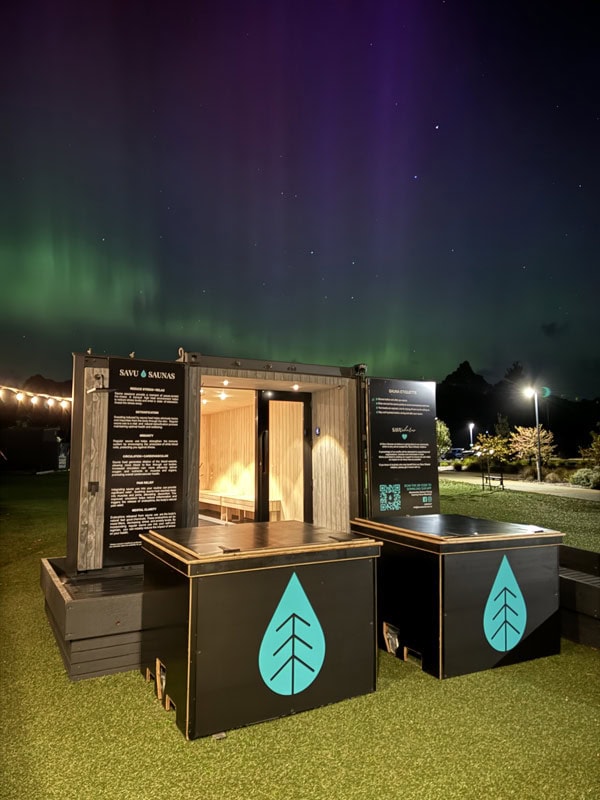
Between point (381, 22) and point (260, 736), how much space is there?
11.4 meters

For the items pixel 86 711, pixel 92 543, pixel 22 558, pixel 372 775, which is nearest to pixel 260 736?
pixel 372 775

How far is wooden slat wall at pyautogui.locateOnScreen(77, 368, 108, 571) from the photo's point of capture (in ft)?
17.5

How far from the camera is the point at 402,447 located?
742 centimetres

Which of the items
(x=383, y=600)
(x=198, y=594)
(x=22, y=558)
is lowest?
(x=22, y=558)

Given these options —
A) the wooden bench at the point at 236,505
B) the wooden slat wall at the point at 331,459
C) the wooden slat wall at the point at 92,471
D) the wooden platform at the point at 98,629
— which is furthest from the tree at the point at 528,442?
the wooden platform at the point at 98,629

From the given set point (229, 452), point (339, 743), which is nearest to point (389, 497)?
point (339, 743)

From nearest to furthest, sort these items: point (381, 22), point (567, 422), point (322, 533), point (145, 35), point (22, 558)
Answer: point (322, 533)
point (22, 558)
point (145, 35)
point (381, 22)
point (567, 422)

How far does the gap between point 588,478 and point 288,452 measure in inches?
665

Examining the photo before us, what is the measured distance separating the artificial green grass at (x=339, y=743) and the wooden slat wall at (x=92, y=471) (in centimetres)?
142

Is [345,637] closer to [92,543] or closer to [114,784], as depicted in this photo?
[114,784]

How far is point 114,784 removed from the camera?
2.42m

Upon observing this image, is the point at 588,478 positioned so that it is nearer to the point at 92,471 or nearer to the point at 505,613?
the point at 505,613

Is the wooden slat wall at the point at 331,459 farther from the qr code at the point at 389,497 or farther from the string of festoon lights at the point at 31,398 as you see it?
the string of festoon lights at the point at 31,398

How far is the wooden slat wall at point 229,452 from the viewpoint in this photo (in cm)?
1096
